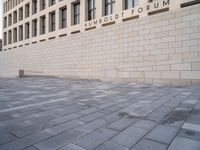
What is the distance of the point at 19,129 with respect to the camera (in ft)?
9.20

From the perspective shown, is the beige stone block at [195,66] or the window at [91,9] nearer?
the beige stone block at [195,66]

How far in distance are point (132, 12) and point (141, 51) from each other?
3.31m

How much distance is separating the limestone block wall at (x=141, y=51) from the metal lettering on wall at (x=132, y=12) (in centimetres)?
78

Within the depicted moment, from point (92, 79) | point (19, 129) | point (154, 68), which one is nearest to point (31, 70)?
point (92, 79)

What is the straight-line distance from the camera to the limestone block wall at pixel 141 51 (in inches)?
357

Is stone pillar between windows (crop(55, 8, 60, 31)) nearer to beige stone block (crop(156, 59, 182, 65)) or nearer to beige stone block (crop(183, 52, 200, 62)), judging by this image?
beige stone block (crop(156, 59, 182, 65))

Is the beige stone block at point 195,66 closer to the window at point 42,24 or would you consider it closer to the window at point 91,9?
the window at point 91,9

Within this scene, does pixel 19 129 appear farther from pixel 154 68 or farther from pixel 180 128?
pixel 154 68

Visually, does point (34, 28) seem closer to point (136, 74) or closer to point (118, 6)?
point (118, 6)

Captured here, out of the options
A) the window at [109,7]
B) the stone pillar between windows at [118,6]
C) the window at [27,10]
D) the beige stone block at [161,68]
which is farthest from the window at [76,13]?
the window at [27,10]

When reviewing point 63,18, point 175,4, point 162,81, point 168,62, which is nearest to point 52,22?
point 63,18

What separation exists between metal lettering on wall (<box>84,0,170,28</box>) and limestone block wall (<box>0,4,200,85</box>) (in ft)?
2.57

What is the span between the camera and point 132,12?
11961 mm

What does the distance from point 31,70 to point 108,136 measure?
71.5 ft
